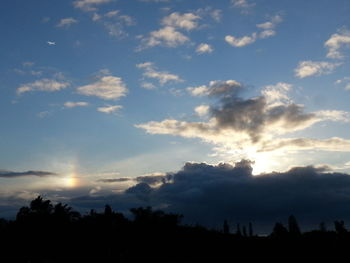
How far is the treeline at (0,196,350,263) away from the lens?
5753cm

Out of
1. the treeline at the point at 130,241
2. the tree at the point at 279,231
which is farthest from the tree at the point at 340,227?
the tree at the point at 279,231

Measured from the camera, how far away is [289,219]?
343ft

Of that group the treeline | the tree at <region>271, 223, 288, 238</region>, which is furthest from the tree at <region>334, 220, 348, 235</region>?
the tree at <region>271, 223, 288, 238</region>

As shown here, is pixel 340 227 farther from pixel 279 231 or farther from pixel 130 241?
pixel 130 241

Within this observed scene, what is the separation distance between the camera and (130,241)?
217 ft

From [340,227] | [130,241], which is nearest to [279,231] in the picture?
[340,227]

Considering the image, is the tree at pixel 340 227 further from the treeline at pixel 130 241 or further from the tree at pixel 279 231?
the tree at pixel 279 231

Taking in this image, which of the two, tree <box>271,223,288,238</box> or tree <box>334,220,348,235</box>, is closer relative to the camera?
tree <box>334,220,348,235</box>

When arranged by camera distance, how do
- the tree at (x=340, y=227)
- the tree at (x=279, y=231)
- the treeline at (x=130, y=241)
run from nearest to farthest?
the treeline at (x=130, y=241) → the tree at (x=340, y=227) → the tree at (x=279, y=231)

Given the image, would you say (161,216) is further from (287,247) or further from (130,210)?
(287,247)

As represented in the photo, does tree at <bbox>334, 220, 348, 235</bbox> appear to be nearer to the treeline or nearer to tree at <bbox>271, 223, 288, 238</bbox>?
the treeline

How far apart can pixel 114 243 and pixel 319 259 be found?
1188 inches

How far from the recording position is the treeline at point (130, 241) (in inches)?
2265

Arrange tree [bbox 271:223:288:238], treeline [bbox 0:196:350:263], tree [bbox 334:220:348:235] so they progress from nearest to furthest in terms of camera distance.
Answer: treeline [bbox 0:196:350:263]
tree [bbox 334:220:348:235]
tree [bbox 271:223:288:238]
